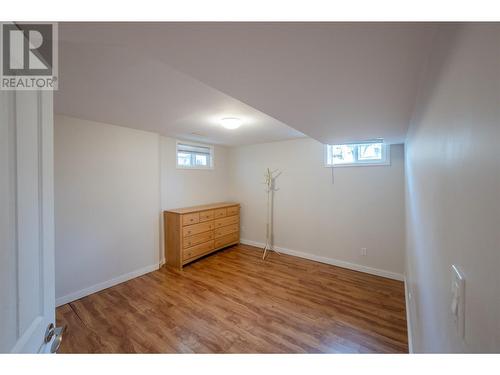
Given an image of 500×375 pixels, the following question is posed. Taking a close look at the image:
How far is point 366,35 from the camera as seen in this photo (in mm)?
771

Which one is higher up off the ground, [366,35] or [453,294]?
[366,35]

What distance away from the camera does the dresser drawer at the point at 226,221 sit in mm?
4160

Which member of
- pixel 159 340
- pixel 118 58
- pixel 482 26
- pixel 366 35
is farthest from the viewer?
pixel 159 340

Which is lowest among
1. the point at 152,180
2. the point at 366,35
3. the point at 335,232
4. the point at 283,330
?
the point at 283,330

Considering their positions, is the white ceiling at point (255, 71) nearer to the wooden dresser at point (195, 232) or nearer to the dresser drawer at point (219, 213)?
the wooden dresser at point (195, 232)

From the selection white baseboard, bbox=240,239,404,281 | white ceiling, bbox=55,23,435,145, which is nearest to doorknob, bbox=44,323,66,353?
white ceiling, bbox=55,23,435,145

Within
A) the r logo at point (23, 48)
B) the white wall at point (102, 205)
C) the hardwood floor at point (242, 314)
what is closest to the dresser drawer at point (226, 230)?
the hardwood floor at point (242, 314)

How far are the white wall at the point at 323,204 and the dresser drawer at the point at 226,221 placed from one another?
259mm

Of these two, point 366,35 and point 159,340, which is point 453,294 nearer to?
point 366,35

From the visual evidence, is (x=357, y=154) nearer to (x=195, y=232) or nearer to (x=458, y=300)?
(x=195, y=232)
